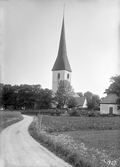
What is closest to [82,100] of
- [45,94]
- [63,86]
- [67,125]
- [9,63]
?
[63,86]

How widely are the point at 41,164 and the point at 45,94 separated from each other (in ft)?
161

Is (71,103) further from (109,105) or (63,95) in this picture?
(109,105)

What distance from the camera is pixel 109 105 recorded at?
44.8 m

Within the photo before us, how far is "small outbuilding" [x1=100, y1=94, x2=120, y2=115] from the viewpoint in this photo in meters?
44.0

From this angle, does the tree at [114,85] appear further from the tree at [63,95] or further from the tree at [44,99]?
the tree at [44,99]

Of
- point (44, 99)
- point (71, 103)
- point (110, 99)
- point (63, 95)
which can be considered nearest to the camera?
point (110, 99)

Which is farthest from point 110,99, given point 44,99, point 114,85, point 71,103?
point 114,85

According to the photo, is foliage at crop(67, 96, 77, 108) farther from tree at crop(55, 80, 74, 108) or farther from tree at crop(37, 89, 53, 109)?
tree at crop(37, 89, 53, 109)

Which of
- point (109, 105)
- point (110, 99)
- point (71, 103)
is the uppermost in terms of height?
point (110, 99)

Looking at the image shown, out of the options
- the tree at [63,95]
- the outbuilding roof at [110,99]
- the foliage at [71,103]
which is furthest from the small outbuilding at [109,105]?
the tree at [63,95]

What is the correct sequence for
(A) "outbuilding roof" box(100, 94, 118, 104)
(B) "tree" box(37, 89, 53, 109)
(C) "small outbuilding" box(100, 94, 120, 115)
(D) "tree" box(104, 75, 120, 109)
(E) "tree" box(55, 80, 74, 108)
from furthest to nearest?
1. (E) "tree" box(55, 80, 74, 108)
2. (B) "tree" box(37, 89, 53, 109)
3. (A) "outbuilding roof" box(100, 94, 118, 104)
4. (C) "small outbuilding" box(100, 94, 120, 115)
5. (D) "tree" box(104, 75, 120, 109)

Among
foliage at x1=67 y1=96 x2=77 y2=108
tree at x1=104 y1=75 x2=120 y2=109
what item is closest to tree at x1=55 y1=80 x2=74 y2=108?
foliage at x1=67 y1=96 x2=77 y2=108

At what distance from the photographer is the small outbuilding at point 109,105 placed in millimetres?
44044

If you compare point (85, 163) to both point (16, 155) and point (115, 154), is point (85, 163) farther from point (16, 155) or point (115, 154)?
point (16, 155)
